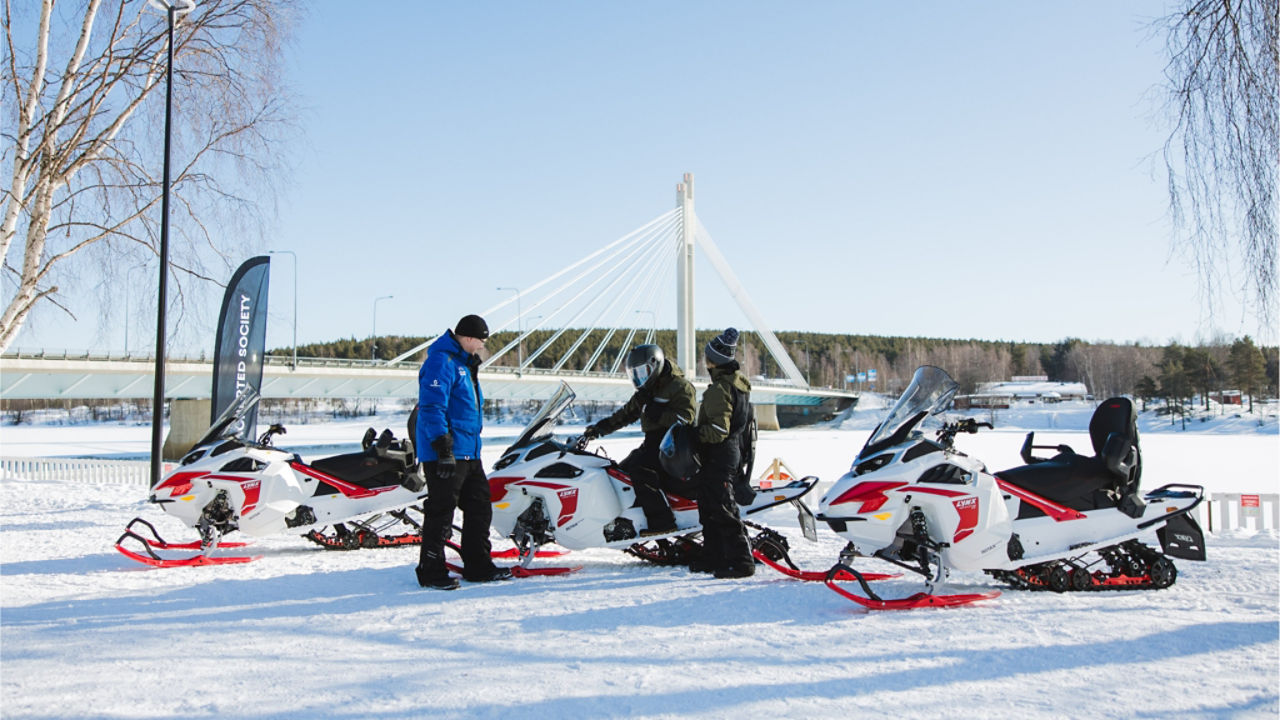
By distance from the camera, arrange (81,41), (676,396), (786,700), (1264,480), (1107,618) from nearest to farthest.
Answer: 1. (786,700)
2. (1107,618)
3. (676,396)
4. (81,41)
5. (1264,480)

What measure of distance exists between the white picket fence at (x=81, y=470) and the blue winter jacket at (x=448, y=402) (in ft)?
30.6

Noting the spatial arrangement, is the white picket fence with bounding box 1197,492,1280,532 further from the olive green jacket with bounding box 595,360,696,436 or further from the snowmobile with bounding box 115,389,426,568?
the snowmobile with bounding box 115,389,426,568

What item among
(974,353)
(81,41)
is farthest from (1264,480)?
(974,353)

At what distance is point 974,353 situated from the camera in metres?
91.6

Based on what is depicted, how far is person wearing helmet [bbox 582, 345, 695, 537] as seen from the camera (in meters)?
5.14

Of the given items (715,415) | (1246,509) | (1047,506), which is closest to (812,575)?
(715,415)

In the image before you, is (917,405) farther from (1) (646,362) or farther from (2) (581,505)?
(2) (581,505)

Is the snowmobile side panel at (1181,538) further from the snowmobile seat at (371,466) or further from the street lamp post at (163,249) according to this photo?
the street lamp post at (163,249)

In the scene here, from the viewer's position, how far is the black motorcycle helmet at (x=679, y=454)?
4898 millimetres

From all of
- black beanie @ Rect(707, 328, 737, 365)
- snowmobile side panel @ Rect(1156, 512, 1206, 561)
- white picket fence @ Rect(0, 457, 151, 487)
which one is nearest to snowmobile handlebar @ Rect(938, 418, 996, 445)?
snowmobile side panel @ Rect(1156, 512, 1206, 561)

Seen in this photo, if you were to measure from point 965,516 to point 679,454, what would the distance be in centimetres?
156

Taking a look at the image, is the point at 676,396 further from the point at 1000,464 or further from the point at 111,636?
the point at 1000,464

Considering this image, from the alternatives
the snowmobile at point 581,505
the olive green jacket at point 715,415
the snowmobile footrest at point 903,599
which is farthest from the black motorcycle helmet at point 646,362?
the snowmobile footrest at point 903,599

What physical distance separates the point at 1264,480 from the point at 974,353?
7658 centimetres
